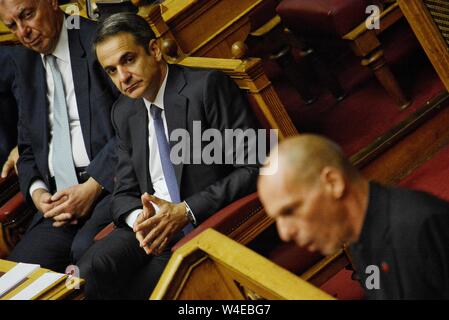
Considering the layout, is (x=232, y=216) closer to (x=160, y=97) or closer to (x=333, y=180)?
(x=160, y=97)

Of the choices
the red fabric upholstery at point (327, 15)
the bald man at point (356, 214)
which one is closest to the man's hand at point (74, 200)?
the red fabric upholstery at point (327, 15)

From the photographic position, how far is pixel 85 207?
3.10 m

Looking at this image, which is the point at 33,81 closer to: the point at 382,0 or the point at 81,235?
the point at 81,235

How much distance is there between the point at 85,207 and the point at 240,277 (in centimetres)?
134

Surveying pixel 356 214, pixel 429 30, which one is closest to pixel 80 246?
pixel 429 30

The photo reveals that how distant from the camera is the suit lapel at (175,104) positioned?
101 inches

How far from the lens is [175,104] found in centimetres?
258

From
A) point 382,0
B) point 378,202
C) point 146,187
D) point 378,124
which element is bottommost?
point 378,124

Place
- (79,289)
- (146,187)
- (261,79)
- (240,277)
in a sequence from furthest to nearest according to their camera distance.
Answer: (146,187), (261,79), (79,289), (240,277)

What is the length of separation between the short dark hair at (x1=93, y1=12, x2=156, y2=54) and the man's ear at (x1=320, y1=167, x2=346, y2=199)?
4.06 ft

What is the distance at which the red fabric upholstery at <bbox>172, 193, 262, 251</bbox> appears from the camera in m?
2.42

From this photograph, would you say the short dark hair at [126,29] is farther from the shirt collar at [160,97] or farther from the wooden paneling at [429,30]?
the wooden paneling at [429,30]

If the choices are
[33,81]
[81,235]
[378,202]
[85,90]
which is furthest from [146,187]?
[378,202]
